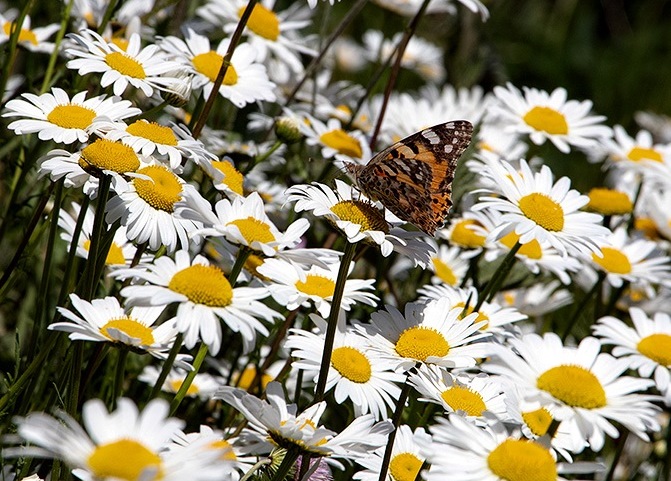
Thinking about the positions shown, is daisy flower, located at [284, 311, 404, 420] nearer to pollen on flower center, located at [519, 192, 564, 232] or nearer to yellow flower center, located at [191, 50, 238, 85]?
pollen on flower center, located at [519, 192, 564, 232]

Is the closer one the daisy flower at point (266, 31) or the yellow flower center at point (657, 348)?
the yellow flower center at point (657, 348)

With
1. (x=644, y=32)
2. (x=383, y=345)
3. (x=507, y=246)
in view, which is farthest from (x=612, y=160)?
(x=644, y=32)

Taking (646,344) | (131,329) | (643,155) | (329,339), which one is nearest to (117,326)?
(131,329)

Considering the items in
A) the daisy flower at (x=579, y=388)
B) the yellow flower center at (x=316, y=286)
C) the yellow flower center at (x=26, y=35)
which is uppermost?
the yellow flower center at (x=26, y=35)

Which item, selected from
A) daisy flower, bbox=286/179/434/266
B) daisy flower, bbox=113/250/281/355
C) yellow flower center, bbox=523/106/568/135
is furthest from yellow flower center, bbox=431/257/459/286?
daisy flower, bbox=113/250/281/355

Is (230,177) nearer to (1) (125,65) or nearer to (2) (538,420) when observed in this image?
(1) (125,65)

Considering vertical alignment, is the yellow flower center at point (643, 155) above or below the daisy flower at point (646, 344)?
above

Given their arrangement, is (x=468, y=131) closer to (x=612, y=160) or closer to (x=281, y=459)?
(x=281, y=459)

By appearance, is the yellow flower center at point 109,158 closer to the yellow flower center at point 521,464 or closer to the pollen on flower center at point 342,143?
the yellow flower center at point 521,464

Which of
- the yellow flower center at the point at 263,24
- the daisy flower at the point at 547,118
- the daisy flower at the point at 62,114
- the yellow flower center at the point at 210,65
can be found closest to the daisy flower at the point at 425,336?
the daisy flower at the point at 62,114
